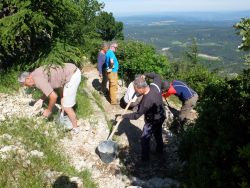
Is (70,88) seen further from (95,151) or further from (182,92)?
(182,92)

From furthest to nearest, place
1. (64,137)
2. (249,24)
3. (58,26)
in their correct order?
(58,26) → (64,137) → (249,24)

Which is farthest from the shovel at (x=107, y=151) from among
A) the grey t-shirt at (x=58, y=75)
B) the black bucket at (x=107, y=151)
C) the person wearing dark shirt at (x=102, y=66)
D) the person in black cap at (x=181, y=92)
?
the person wearing dark shirt at (x=102, y=66)

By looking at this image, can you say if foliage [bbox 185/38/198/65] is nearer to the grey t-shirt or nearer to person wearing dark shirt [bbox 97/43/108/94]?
person wearing dark shirt [bbox 97/43/108/94]

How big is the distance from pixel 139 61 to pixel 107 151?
709 cm

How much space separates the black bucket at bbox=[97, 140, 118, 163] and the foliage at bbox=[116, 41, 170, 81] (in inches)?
262

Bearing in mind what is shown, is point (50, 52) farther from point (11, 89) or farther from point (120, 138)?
point (120, 138)

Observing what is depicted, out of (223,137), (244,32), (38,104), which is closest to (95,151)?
(38,104)

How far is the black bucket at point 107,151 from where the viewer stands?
845cm

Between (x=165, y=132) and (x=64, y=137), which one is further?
(x=165, y=132)

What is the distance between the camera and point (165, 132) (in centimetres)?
1119

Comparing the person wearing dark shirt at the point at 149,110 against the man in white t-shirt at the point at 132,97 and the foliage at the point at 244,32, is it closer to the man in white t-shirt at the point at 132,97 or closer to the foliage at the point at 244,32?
the man in white t-shirt at the point at 132,97

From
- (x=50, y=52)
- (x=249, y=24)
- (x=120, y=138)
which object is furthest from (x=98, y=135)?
(x=249, y=24)

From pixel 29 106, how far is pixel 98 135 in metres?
2.24

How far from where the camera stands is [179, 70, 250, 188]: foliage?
467 cm
